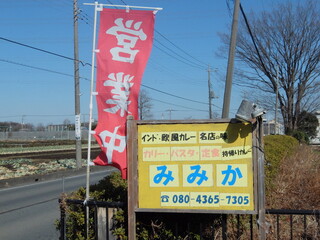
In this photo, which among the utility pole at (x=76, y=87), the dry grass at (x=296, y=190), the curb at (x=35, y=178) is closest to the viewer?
the dry grass at (x=296, y=190)

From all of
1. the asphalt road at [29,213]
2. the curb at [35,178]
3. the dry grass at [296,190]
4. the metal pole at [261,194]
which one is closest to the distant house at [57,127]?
the curb at [35,178]

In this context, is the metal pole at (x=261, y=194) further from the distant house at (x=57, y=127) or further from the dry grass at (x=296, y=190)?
the distant house at (x=57, y=127)

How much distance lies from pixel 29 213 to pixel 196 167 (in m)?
6.61

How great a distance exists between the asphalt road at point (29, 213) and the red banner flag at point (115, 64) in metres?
0.99

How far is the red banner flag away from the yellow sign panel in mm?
530

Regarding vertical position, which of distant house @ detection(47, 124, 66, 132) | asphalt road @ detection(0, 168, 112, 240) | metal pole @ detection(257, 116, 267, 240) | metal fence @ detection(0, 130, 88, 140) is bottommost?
asphalt road @ detection(0, 168, 112, 240)

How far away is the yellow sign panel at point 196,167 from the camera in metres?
3.88

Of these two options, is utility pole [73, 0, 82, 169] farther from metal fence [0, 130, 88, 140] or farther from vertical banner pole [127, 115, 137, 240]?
metal fence [0, 130, 88, 140]

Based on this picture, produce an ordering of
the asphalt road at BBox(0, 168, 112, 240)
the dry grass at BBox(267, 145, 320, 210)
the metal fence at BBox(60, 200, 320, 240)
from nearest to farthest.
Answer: the metal fence at BBox(60, 200, 320, 240) < the dry grass at BBox(267, 145, 320, 210) < the asphalt road at BBox(0, 168, 112, 240)

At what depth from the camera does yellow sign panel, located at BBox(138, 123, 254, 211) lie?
3.88m

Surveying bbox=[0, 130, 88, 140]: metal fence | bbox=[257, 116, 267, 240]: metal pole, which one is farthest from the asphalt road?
bbox=[0, 130, 88, 140]: metal fence

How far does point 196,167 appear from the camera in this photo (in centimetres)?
395

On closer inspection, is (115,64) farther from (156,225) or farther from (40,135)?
(40,135)

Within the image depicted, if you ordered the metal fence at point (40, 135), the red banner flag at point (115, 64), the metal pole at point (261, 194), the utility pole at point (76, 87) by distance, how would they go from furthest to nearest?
the metal fence at point (40, 135) → the utility pole at point (76, 87) → the red banner flag at point (115, 64) → the metal pole at point (261, 194)
